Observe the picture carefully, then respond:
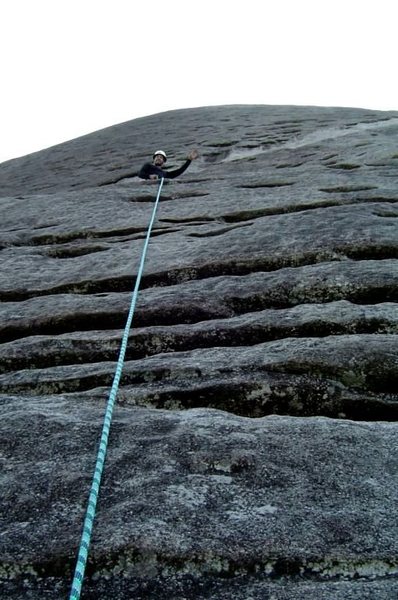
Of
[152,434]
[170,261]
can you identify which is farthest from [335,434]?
[170,261]

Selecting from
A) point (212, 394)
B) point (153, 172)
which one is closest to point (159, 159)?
point (153, 172)

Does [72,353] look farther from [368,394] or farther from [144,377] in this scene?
[368,394]

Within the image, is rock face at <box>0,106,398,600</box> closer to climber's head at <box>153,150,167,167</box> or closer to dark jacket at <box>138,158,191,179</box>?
dark jacket at <box>138,158,191,179</box>

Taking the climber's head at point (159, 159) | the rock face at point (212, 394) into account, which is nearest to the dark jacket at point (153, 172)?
the climber's head at point (159, 159)

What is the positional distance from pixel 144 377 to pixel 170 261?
2.18m

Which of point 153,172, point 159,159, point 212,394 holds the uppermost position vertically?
point 159,159

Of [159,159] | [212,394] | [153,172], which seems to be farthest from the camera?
[159,159]

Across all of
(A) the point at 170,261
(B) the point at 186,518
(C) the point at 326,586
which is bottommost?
(C) the point at 326,586

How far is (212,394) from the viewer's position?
3.63 meters

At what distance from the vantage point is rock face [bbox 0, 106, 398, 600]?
7.34 feet

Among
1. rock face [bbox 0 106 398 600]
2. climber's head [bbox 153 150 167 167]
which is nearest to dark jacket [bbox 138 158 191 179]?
climber's head [bbox 153 150 167 167]

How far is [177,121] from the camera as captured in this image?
664 inches

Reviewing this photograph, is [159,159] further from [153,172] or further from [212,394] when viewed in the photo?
[212,394]

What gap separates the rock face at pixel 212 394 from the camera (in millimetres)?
2238
